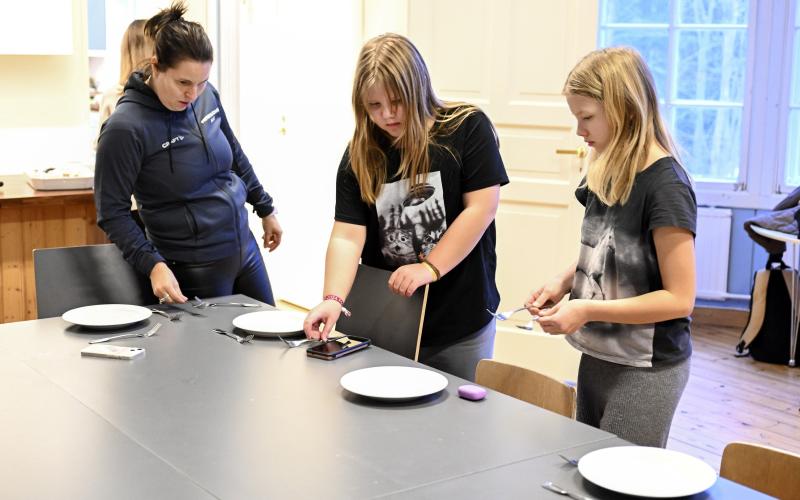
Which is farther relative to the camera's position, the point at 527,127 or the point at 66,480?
the point at 527,127

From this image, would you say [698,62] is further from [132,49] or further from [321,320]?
[321,320]

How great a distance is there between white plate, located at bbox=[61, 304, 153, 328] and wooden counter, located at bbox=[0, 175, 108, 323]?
5.98 feet

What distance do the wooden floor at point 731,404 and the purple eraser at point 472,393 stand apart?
185 centimetres

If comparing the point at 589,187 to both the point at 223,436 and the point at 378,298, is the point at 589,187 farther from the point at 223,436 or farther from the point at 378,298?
the point at 223,436

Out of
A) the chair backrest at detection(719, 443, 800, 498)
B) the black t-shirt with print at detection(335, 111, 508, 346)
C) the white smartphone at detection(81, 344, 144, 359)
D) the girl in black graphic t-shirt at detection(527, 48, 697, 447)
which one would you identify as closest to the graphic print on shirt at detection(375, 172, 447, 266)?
the black t-shirt with print at detection(335, 111, 508, 346)

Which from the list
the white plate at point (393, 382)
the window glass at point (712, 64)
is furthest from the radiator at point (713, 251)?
the white plate at point (393, 382)

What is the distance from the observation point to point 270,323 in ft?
8.06

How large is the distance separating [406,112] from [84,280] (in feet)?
3.76

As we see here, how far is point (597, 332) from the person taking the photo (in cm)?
205

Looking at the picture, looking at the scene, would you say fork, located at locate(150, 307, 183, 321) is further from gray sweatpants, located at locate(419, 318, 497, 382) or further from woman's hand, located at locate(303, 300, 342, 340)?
gray sweatpants, located at locate(419, 318, 497, 382)

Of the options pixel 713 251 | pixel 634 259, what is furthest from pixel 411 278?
pixel 713 251

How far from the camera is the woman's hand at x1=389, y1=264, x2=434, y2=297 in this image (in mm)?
2355

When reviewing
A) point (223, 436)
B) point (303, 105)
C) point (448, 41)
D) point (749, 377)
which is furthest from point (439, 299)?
point (303, 105)

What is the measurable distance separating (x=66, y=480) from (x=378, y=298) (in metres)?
1.14
